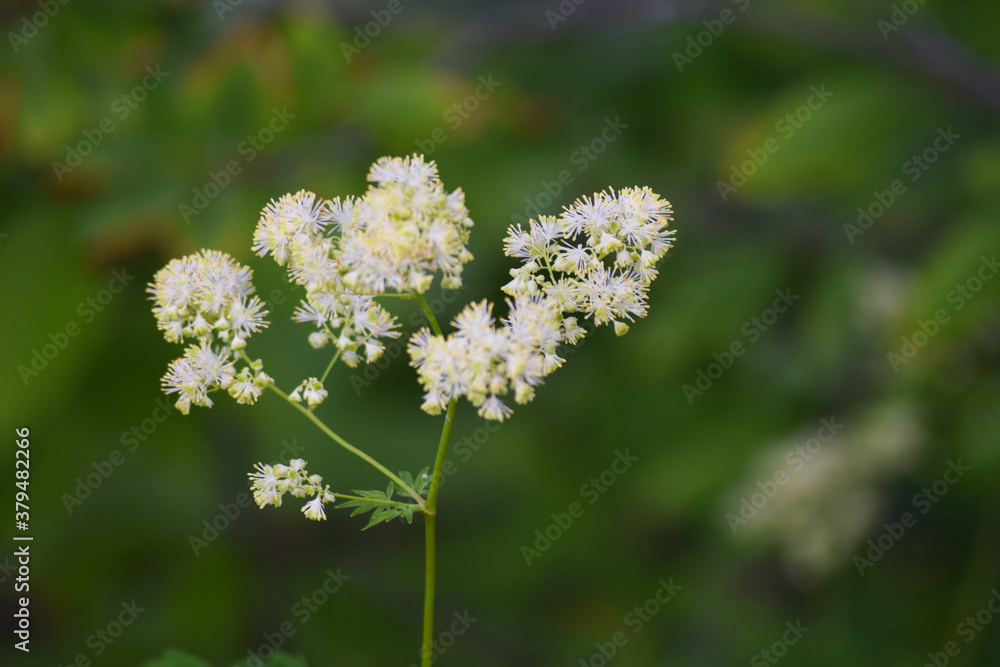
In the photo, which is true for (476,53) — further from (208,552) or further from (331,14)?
(208,552)

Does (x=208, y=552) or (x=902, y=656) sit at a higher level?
(x=902, y=656)

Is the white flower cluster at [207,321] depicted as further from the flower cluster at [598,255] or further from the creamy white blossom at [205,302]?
the flower cluster at [598,255]

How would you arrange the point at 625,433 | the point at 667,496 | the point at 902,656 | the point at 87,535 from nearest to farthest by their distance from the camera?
the point at 902,656, the point at 667,496, the point at 87,535, the point at 625,433

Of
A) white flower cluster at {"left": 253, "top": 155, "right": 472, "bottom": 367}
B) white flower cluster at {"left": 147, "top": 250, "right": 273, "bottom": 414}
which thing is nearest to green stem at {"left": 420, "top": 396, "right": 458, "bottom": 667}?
white flower cluster at {"left": 253, "top": 155, "right": 472, "bottom": 367}

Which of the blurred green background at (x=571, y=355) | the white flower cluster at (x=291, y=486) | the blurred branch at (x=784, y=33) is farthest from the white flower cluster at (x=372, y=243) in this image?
the blurred branch at (x=784, y=33)

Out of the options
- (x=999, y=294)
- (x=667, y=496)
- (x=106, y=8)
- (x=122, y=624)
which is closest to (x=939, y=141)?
(x=999, y=294)

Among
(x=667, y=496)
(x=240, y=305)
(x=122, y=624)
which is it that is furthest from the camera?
(x=122, y=624)
